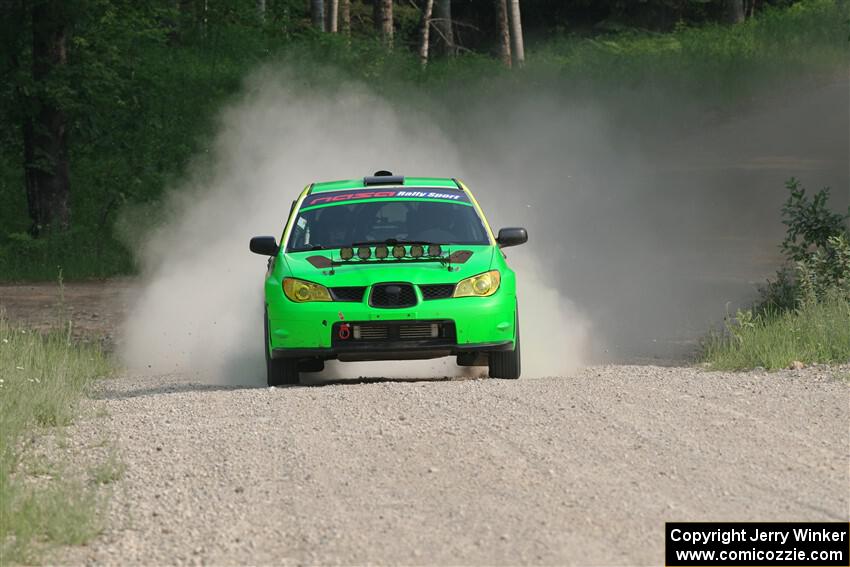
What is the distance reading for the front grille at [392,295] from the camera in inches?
478

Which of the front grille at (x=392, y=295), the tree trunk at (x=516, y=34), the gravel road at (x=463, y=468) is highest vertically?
the tree trunk at (x=516, y=34)

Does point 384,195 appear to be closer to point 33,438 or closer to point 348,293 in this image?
point 348,293

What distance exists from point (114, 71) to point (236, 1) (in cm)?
1388

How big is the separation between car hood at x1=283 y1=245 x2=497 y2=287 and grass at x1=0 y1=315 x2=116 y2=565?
2053mm

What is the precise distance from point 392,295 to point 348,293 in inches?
13.7

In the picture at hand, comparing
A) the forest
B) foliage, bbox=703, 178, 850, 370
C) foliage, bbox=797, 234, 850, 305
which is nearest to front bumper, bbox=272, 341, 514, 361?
foliage, bbox=703, 178, 850, 370

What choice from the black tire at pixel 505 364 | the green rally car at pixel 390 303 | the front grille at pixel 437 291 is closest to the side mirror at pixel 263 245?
the green rally car at pixel 390 303

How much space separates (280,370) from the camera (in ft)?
41.5

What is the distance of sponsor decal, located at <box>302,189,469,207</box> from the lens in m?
13.8

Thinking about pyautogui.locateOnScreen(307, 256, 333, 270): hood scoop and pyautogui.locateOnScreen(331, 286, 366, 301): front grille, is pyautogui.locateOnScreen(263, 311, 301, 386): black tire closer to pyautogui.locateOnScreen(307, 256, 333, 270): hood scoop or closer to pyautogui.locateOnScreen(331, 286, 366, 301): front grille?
pyautogui.locateOnScreen(307, 256, 333, 270): hood scoop

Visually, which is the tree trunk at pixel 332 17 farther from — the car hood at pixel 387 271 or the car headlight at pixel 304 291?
the car headlight at pixel 304 291

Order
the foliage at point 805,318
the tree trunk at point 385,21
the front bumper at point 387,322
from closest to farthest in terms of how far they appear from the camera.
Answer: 1. the front bumper at point 387,322
2. the foliage at point 805,318
3. the tree trunk at point 385,21

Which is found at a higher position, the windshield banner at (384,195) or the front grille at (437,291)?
the windshield banner at (384,195)

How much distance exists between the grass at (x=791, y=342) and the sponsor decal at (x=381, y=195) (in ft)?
9.02
